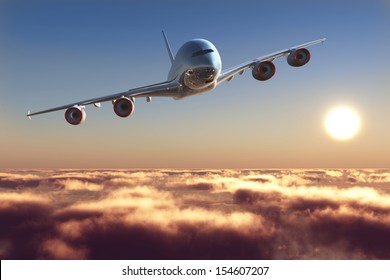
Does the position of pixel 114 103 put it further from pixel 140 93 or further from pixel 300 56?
pixel 300 56

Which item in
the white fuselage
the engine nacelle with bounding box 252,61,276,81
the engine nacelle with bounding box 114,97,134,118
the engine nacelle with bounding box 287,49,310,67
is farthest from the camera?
the engine nacelle with bounding box 252,61,276,81

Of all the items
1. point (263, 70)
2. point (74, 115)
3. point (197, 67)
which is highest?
point (263, 70)

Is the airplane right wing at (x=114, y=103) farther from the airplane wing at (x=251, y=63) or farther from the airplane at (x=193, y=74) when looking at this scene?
the airplane wing at (x=251, y=63)

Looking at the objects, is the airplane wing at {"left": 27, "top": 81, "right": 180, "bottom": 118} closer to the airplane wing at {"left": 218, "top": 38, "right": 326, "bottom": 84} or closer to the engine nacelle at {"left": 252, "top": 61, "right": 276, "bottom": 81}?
the airplane wing at {"left": 218, "top": 38, "right": 326, "bottom": 84}

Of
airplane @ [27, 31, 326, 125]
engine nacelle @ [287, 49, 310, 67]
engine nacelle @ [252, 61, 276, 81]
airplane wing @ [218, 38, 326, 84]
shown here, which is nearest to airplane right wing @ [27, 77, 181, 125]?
airplane @ [27, 31, 326, 125]

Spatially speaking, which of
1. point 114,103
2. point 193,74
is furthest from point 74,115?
point 193,74
